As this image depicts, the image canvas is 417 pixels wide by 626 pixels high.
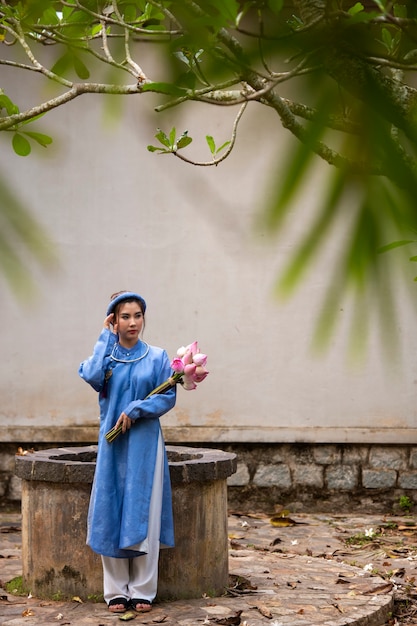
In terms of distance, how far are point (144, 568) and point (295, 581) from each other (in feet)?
2.97

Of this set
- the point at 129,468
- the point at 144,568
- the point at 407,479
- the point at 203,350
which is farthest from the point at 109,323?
the point at 407,479

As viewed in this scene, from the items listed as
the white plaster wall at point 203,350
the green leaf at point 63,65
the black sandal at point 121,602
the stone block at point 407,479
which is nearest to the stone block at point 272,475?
the white plaster wall at point 203,350

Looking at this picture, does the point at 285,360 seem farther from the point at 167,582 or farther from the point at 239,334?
the point at 167,582

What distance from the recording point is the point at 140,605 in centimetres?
423

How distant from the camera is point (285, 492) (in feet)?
23.1

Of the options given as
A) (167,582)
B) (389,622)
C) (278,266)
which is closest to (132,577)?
(167,582)

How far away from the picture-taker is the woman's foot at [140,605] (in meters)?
4.22

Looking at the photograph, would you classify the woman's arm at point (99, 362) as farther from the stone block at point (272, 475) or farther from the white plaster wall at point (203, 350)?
the stone block at point (272, 475)

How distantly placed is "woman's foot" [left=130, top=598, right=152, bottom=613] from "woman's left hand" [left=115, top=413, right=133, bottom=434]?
0.74 metres

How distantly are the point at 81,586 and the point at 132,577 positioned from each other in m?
0.27

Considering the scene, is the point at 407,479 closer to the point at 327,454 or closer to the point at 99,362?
the point at 327,454

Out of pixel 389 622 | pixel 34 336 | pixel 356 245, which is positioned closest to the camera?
pixel 356 245

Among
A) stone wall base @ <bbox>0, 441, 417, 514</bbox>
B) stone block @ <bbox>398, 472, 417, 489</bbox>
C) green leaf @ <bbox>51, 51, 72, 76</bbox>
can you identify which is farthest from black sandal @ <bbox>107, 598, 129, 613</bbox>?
green leaf @ <bbox>51, 51, 72, 76</bbox>

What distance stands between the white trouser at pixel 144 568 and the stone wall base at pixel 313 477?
8.71ft
